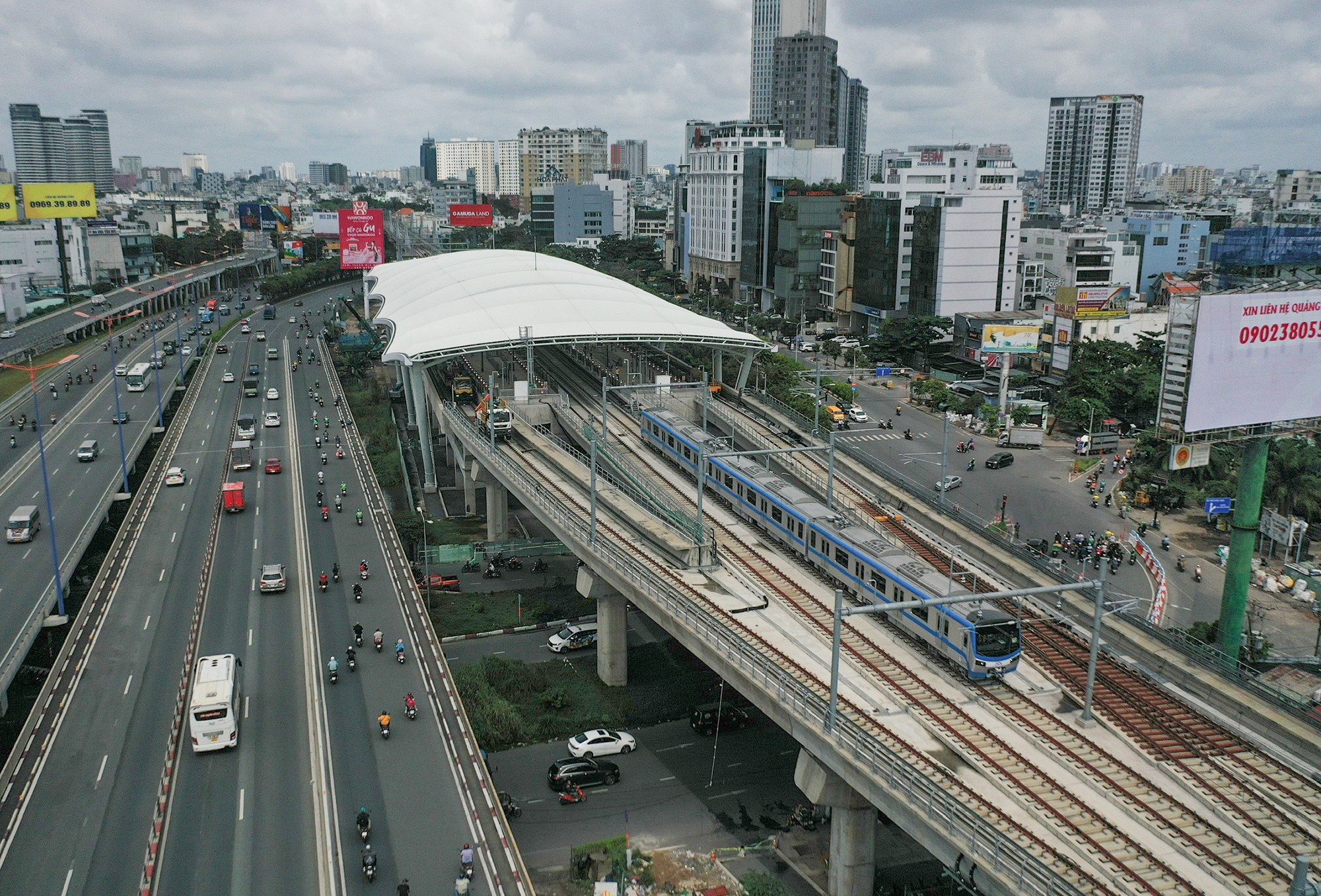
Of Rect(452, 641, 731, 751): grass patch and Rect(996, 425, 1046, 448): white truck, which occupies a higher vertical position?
Rect(996, 425, 1046, 448): white truck

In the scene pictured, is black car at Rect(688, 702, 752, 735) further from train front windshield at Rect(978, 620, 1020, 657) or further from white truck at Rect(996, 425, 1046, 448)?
white truck at Rect(996, 425, 1046, 448)

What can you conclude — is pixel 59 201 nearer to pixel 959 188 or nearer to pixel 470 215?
pixel 470 215

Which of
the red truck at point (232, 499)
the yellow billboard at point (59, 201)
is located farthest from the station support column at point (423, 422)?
the yellow billboard at point (59, 201)

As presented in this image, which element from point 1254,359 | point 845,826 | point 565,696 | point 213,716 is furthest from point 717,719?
point 1254,359

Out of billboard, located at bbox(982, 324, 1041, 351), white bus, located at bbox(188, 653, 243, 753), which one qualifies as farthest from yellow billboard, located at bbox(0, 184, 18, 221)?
white bus, located at bbox(188, 653, 243, 753)

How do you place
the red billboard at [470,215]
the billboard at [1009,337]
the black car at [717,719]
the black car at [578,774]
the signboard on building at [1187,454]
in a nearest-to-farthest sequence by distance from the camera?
the black car at [578,774] → the signboard on building at [1187,454] → the black car at [717,719] → the billboard at [1009,337] → the red billboard at [470,215]

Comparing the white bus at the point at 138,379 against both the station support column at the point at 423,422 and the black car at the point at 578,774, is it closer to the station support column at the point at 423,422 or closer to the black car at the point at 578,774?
the station support column at the point at 423,422

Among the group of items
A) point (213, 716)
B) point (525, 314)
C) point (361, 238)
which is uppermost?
point (361, 238)
